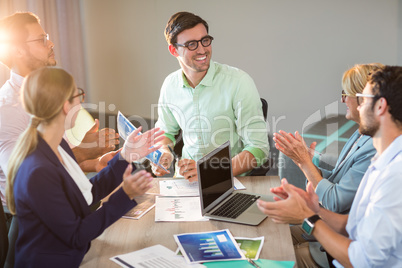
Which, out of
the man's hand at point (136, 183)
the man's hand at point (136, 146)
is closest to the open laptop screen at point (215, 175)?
the man's hand at point (136, 146)

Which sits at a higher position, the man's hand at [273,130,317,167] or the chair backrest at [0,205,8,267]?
the man's hand at [273,130,317,167]

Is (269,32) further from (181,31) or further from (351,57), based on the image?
(181,31)

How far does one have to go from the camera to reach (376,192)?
145 centimetres

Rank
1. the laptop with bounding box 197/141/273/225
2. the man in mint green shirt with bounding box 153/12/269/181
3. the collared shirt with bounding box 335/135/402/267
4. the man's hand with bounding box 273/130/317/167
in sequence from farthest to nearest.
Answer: the man in mint green shirt with bounding box 153/12/269/181 → the man's hand with bounding box 273/130/317/167 → the laptop with bounding box 197/141/273/225 → the collared shirt with bounding box 335/135/402/267

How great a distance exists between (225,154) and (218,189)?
0.60 feet

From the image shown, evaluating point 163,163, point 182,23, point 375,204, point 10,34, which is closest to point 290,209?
point 375,204

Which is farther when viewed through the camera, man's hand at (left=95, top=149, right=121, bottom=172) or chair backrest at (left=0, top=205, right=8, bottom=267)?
man's hand at (left=95, top=149, right=121, bottom=172)

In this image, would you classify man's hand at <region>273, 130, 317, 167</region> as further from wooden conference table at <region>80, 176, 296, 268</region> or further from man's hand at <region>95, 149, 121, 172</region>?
man's hand at <region>95, 149, 121, 172</region>

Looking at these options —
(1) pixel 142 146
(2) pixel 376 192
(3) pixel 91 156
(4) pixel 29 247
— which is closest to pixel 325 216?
(2) pixel 376 192

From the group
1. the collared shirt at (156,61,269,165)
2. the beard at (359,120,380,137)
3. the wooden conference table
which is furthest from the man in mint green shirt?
the beard at (359,120,380,137)

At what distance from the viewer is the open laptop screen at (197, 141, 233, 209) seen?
6.27 feet

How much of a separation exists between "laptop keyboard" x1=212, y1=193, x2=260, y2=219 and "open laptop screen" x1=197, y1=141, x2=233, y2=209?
0.15ft

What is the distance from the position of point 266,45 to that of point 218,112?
1.99 metres

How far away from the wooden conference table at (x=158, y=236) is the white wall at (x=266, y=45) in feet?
9.26
